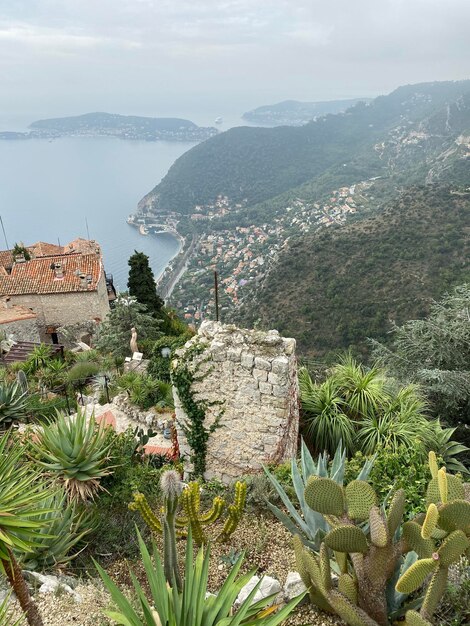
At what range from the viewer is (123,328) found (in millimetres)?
15062

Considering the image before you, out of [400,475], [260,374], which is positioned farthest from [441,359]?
[260,374]

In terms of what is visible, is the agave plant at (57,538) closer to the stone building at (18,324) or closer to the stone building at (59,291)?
the stone building at (18,324)

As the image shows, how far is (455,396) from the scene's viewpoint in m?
7.71

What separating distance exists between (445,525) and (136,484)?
3.32 meters

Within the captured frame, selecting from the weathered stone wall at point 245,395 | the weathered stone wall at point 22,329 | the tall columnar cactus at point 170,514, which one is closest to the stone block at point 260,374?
the weathered stone wall at point 245,395

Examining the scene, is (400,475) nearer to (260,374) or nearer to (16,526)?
(260,374)

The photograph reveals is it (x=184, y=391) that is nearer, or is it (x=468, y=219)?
(x=184, y=391)

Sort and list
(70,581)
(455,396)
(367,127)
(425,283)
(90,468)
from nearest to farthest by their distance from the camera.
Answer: (70,581)
(90,468)
(455,396)
(425,283)
(367,127)

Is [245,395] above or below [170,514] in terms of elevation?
below

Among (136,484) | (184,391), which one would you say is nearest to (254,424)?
(184,391)

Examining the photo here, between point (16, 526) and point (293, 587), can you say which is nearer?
point (16, 526)

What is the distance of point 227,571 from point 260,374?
7.02 feet

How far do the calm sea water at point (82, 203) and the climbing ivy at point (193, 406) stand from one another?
55983mm

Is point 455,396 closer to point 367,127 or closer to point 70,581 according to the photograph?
point 70,581
